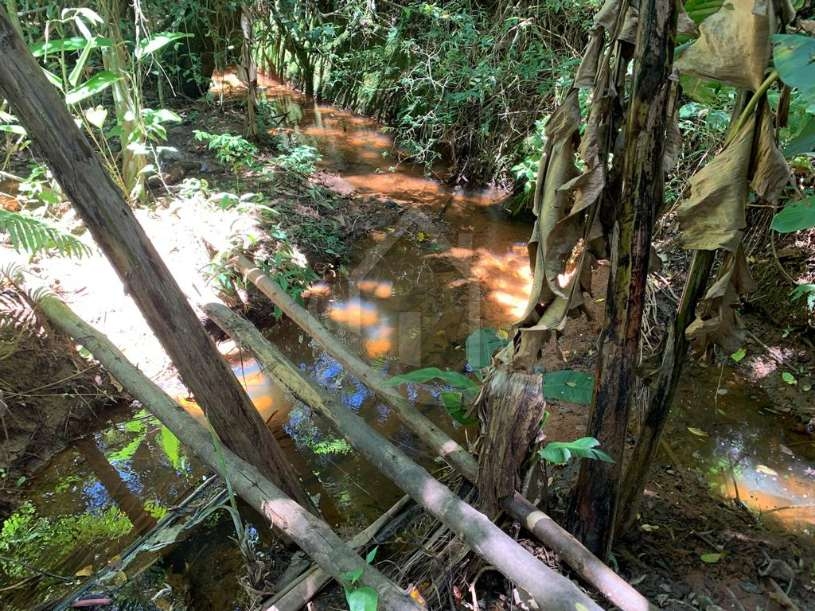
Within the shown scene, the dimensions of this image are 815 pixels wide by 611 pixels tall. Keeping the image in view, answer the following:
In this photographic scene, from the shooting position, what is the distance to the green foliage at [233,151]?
189 inches

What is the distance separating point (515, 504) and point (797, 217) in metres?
1.16

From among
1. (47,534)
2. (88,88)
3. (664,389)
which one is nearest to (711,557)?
(664,389)

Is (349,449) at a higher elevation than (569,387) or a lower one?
→ lower

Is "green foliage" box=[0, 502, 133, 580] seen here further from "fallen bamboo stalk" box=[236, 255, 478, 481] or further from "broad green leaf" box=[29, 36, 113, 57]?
"broad green leaf" box=[29, 36, 113, 57]

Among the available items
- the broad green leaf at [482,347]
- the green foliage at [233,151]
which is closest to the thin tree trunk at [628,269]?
the broad green leaf at [482,347]

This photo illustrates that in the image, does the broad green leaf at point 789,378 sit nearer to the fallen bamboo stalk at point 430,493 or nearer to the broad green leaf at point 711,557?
the broad green leaf at point 711,557

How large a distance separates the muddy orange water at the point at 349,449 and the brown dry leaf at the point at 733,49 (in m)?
1.82

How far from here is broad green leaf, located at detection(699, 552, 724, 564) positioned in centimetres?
193

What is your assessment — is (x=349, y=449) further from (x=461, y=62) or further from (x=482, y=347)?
(x=461, y=62)

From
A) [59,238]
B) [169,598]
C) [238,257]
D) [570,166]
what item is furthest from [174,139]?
[570,166]

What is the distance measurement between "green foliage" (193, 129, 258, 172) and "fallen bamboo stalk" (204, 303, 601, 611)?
2.55 m

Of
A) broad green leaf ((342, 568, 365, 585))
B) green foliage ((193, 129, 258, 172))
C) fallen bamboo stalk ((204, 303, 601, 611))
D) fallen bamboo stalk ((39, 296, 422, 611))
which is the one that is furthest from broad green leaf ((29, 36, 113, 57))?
broad green leaf ((342, 568, 365, 585))

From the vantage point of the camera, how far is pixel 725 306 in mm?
1518

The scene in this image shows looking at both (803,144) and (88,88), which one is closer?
(803,144)
